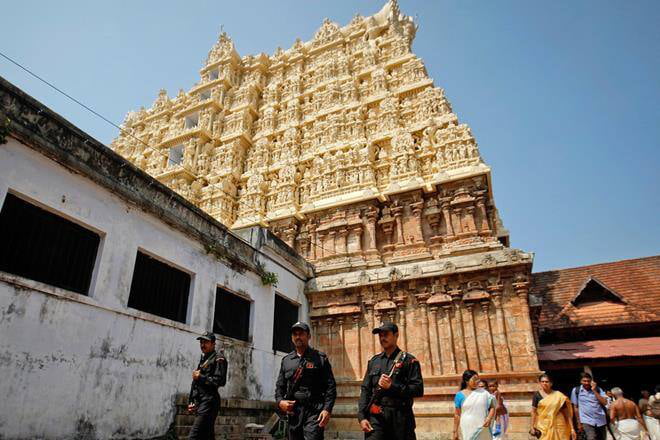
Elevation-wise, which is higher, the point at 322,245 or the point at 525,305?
the point at 322,245

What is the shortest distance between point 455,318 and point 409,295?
146cm

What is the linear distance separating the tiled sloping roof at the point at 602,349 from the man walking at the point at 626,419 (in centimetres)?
479

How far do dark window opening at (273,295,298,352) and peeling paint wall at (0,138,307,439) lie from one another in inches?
100.0

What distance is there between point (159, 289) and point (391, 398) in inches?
225

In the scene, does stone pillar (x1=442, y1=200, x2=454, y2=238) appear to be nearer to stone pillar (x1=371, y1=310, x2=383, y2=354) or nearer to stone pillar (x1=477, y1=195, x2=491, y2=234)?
stone pillar (x1=477, y1=195, x2=491, y2=234)

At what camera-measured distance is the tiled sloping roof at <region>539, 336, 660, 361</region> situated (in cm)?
1115

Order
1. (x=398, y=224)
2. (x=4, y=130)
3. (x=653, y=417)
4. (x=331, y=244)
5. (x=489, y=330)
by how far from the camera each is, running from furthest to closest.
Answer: (x=331, y=244) < (x=398, y=224) < (x=489, y=330) < (x=653, y=417) < (x=4, y=130)

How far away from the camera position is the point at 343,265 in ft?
45.3

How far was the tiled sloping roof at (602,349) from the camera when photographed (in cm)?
1115

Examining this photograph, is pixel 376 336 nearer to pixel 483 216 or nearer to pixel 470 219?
pixel 470 219

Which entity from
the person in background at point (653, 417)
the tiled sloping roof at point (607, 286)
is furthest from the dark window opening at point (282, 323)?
the tiled sloping roof at point (607, 286)

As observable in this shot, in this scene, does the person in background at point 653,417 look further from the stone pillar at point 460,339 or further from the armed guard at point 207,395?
the armed guard at point 207,395

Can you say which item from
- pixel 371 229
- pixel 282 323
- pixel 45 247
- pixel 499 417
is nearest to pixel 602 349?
pixel 499 417

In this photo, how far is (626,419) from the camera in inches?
273
